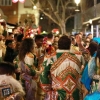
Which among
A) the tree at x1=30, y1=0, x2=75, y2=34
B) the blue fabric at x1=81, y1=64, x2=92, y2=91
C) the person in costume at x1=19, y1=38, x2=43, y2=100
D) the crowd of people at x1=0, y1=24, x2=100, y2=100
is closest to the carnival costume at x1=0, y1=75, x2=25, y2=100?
the crowd of people at x1=0, y1=24, x2=100, y2=100

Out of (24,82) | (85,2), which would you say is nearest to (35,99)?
(24,82)

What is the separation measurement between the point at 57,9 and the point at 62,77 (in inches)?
1176

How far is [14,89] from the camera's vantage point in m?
4.21

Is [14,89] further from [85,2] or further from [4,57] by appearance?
[85,2]

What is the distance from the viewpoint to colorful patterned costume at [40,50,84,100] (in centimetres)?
528

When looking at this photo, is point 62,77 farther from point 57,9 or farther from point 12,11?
point 12,11

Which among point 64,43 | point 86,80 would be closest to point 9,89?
point 86,80

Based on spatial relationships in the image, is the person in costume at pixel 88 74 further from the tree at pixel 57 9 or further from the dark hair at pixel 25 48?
the tree at pixel 57 9

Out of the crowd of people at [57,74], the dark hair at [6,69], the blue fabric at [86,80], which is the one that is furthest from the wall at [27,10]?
the dark hair at [6,69]

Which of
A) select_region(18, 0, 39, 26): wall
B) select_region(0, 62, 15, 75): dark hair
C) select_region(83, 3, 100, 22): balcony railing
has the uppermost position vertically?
select_region(18, 0, 39, 26): wall

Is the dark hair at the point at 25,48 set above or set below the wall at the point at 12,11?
below

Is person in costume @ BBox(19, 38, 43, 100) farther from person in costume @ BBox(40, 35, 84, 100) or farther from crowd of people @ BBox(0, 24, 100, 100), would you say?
person in costume @ BBox(40, 35, 84, 100)

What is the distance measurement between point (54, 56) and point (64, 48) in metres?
0.23

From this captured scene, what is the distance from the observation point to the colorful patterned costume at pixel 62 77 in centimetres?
528
